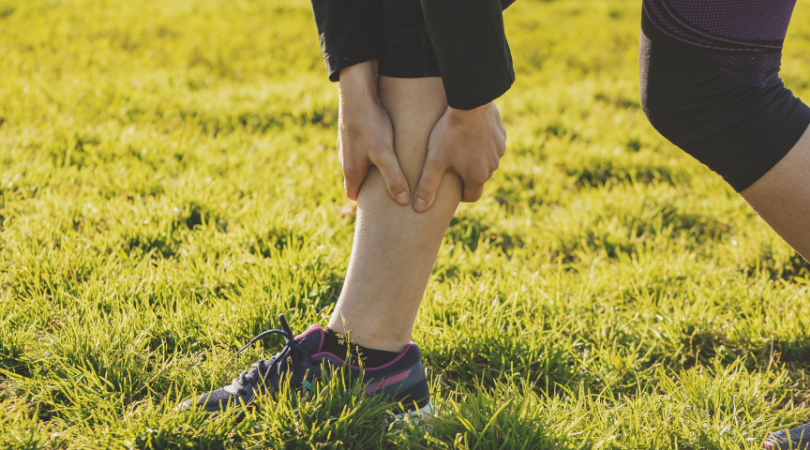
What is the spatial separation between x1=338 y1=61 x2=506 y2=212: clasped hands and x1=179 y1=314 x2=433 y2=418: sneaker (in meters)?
0.47

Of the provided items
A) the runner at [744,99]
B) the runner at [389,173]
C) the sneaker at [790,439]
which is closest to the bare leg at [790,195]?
the runner at [744,99]

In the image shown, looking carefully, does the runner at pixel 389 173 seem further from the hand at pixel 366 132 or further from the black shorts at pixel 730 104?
Result: the black shorts at pixel 730 104

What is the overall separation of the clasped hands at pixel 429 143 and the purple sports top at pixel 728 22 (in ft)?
1.74

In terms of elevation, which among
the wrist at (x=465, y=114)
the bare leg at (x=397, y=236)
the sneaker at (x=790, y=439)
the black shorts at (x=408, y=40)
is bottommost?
the sneaker at (x=790, y=439)

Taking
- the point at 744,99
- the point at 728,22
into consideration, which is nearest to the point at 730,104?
the point at 744,99

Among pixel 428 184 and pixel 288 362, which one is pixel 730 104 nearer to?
pixel 428 184

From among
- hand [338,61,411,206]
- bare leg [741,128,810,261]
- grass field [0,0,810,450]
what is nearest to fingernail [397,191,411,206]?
hand [338,61,411,206]

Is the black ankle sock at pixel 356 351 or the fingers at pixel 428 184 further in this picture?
the black ankle sock at pixel 356 351

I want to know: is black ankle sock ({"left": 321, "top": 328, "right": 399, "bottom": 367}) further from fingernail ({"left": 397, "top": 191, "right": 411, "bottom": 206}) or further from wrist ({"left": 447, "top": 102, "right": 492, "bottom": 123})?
wrist ({"left": 447, "top": 102, "right": 492, "bottom": 123})

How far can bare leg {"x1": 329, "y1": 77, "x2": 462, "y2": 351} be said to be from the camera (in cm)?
141

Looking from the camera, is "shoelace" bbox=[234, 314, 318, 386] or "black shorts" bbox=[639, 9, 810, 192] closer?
"black shorts" bbox=[639, 9, 810, 192]

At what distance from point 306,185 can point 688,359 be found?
6.84ft

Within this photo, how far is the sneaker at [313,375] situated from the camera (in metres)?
1.47

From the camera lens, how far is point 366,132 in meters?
1.42
